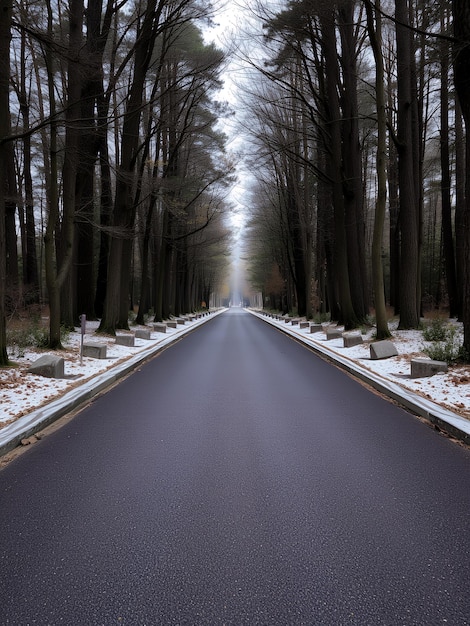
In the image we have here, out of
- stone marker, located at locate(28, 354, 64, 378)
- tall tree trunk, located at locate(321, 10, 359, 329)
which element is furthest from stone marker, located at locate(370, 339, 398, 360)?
stone marker, located at locate(28, 354, 64, 378)

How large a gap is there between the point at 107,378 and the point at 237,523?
19.0 ft

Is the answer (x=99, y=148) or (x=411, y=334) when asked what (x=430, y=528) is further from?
(x=99, y=148)

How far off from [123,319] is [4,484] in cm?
1633

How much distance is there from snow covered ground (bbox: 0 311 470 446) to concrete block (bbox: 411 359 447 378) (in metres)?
0.12

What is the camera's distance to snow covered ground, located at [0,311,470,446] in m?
5.80

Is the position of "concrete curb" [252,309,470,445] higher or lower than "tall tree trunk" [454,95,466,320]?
lower

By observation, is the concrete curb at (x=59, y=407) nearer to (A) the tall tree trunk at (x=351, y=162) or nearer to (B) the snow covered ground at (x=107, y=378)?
(B) the snow covered ground at (x=107, y=378)

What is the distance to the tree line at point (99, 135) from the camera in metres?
9.45

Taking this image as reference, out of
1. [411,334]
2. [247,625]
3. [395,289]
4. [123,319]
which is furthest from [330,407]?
[395,289]

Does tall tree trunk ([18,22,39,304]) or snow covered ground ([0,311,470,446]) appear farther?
tall tree trunk ([18,22,39,304])

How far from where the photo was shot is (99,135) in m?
13.2

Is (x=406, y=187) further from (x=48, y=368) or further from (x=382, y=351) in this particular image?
(x=48, y=368)

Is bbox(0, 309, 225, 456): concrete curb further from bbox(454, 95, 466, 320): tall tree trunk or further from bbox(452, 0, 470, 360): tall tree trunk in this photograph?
bbox(454, 95, 466, 320): tall tree trunk

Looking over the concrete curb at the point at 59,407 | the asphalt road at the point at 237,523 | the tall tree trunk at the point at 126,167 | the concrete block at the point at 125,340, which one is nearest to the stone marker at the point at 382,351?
the asphalt road at the point at 237,523
